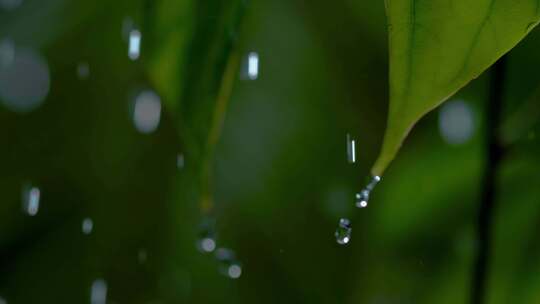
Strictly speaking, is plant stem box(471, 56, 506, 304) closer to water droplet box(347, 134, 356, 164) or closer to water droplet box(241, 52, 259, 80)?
water droplet box(347, 134, 356, 164)

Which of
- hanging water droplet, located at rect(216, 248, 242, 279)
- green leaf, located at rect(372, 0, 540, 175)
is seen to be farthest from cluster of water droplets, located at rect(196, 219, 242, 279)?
green leaf, located at rect(372, 0, 540, 175)

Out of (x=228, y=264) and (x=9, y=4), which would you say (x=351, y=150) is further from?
(x=9, y=4)

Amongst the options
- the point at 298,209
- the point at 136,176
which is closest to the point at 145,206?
the point at 136,176

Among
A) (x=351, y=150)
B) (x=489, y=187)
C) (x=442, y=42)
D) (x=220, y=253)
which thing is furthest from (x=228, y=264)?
(x=442, y=42)

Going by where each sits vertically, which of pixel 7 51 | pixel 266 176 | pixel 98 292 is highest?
pixel 7 51

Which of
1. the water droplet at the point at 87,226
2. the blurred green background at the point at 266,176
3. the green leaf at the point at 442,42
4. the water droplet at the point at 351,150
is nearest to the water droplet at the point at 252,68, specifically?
the blurred green background at the point at 266,176

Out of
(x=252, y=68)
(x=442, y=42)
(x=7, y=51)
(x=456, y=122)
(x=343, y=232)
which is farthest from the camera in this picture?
(x=7, y=51)
